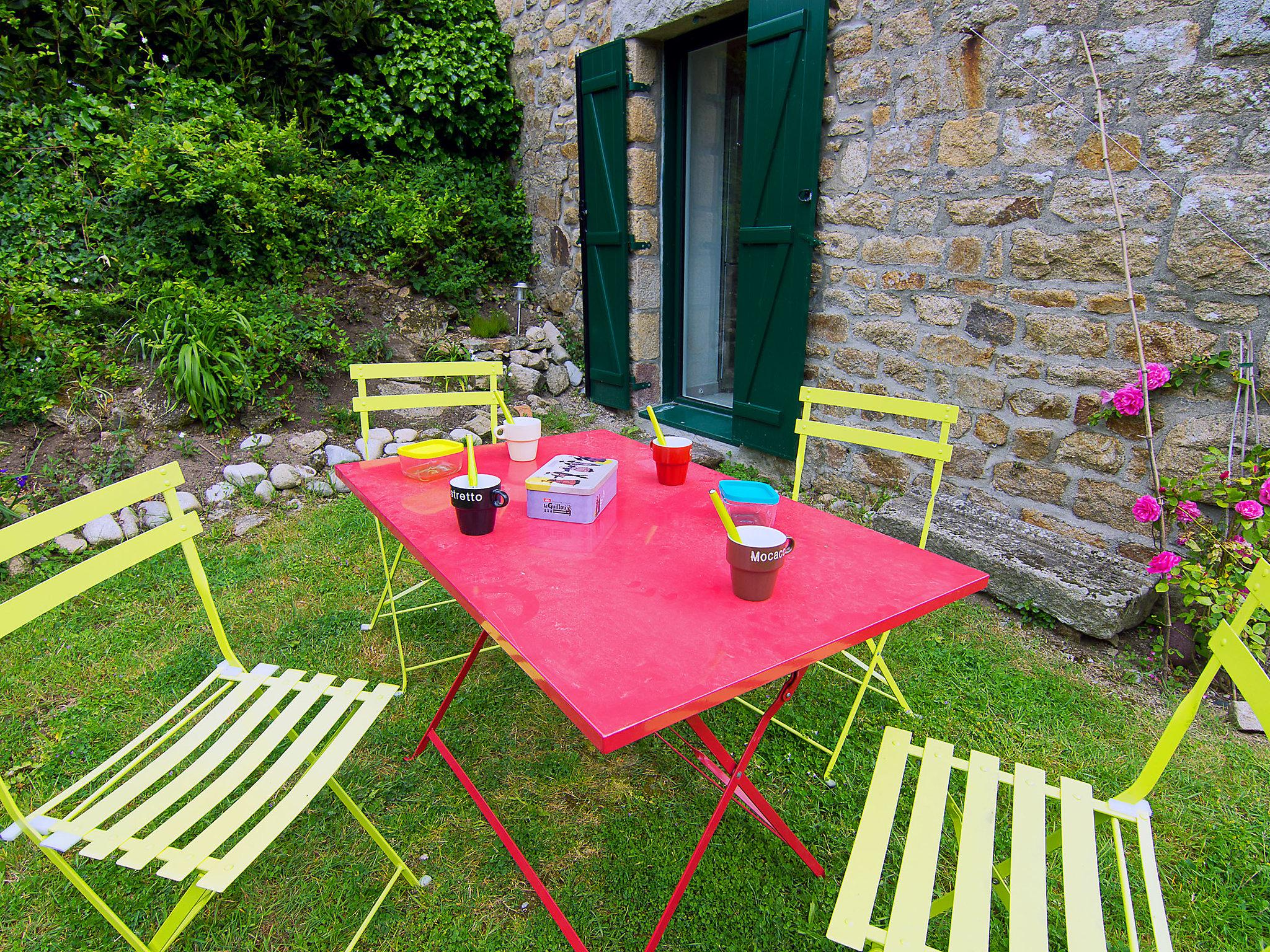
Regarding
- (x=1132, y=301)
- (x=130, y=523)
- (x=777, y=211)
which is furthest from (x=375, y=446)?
(x=1132, y=301)

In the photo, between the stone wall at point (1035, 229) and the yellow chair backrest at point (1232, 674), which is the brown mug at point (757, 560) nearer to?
the yellow chair backrest at point (1232, 674)

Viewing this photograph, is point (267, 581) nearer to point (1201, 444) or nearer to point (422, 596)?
point (422, 596)

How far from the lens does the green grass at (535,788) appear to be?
1711mm

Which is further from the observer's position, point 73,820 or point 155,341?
point 155,341

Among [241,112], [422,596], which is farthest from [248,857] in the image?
[241,112]

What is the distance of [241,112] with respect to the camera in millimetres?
4859

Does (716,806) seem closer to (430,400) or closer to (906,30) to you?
(430,400)

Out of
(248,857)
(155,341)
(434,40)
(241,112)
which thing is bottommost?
(248,857)

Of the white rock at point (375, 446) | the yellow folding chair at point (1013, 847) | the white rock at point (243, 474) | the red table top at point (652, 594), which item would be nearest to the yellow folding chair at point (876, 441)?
the red table top at point (652, 594)

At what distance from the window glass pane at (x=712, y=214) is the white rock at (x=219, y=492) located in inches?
127

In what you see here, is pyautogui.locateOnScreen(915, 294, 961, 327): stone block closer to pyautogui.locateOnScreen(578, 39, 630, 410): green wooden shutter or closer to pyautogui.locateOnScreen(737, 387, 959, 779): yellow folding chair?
pyautogui.locateOnScreen(737, 387, 959, 779): yellow folding chair

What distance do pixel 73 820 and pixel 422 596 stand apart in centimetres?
179

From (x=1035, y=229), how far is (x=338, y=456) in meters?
4.00

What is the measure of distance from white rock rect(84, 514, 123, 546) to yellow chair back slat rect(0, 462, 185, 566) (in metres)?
Answer: 2.46
